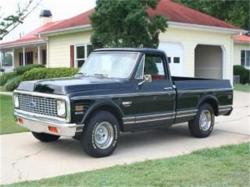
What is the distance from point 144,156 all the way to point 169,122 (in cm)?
145

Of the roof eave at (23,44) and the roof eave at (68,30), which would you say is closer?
the roof eave at (68,30)

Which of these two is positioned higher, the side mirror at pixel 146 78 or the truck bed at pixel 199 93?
the side mirror at pixel 146 78

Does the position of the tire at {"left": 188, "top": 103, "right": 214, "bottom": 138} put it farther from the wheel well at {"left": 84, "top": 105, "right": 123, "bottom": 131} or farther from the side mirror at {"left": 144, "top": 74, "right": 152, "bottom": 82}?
the wheel well at {"left": 84, "top": 105, "right": 123, "bottom": 131}

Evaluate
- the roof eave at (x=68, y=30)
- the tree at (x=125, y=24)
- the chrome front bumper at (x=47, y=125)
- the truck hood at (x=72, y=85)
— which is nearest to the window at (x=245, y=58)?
the roof eave at (x=68, y=30)

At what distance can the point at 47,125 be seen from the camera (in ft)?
28.0

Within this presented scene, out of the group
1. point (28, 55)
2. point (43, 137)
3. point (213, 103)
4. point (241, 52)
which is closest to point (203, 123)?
point (213, 103)

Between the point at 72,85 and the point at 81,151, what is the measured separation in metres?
1.43

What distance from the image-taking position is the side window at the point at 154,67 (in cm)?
968

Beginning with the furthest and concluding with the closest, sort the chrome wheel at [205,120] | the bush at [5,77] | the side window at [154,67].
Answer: the bush at [5,77]
the chrome wheel at [205,120]
the side window at [154,67]

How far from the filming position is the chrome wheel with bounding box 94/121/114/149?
8629mm

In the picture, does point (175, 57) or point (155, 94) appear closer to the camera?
point (155, 94)

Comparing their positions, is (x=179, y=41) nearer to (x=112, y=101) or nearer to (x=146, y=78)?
(x=146, y=78)

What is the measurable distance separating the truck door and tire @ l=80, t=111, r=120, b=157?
0.67m

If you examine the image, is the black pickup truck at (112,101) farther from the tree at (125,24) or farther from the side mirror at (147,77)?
the tree at (125,24)
